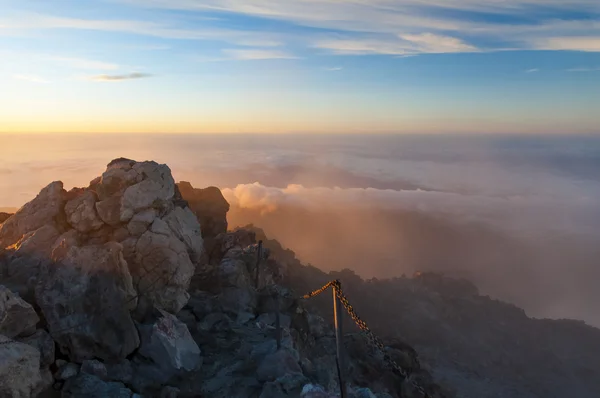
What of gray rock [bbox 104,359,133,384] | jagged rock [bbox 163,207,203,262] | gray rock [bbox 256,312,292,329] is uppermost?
jagged rock [bbox 163,207,203,262]

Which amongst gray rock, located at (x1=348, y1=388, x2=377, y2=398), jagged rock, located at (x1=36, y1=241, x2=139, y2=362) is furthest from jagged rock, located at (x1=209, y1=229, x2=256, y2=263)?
gray rock, located at (x1=348, y1=388, x2=377, y2=398)

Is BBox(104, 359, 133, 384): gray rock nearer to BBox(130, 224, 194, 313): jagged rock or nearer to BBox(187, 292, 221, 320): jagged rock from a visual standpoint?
BBox(130, 224, 194, 313): jagged rock

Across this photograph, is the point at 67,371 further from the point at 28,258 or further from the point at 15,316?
the point at 28,258

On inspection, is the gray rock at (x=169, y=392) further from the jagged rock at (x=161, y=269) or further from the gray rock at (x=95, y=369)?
the jagged rock at (x=161, y=269)

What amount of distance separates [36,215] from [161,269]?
7263 mm

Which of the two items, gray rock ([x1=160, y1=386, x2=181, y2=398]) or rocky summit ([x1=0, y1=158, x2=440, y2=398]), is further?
gray rock ([x1=160, y1=386, x2=181, y2=398])

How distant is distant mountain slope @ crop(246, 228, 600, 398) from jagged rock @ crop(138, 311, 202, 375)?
120ft

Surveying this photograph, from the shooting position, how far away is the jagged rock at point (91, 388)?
1558cm

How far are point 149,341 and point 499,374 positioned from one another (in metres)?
58.7

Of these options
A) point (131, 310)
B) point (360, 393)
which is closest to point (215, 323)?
point (131, 310)

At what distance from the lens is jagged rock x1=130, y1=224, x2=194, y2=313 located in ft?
69.2

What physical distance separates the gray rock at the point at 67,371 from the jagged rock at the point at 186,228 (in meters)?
8.29

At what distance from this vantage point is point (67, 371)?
16.4 meters

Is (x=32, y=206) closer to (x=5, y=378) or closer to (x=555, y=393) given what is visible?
(x=5, y=378)
